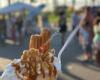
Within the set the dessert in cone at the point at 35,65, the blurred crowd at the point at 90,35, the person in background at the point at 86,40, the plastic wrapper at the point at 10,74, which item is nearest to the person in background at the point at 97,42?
the blurred crowd at the point at 90,35

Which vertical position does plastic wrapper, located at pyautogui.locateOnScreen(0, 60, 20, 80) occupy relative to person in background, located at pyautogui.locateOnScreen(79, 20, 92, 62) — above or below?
above

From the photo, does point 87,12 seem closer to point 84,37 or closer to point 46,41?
point 84,37

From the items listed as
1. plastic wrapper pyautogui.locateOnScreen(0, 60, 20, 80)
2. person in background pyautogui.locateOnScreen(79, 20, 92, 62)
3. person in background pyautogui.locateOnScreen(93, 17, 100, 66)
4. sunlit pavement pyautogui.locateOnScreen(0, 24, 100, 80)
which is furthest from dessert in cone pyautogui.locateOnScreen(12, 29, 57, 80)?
person in background pyautogui.locateOnScreen(79, 20, 92, 62)

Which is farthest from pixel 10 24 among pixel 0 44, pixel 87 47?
pixel 87 47

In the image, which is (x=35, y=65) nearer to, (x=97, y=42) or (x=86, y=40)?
(x=97, y=42)

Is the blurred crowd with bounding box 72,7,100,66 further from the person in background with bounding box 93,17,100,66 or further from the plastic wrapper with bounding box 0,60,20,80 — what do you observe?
the plastic wrapper with bounding box 0,60,20,80

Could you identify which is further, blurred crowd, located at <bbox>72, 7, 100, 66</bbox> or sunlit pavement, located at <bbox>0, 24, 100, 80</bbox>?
blurred crowd, located at <bbox>72, 7, 100, 66</bbox>

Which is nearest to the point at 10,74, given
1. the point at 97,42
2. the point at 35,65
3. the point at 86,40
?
the point at 35,65

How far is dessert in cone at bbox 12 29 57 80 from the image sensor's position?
407cm

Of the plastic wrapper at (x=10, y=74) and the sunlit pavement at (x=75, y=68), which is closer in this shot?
the plastic wrapper at (x=10, y=74)

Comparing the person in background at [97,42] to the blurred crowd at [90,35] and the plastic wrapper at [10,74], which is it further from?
the plastic wrapper at [10,74]

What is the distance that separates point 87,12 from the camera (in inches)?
489

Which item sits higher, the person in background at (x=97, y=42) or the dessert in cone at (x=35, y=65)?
the dessert in cone at (x=35, y=65)

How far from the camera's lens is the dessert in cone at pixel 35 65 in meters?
4.07
